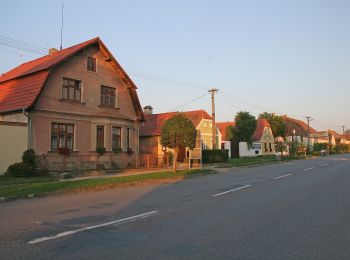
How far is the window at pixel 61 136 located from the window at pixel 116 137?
3.90 meters

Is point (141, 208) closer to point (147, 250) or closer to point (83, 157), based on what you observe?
point (147, 250)

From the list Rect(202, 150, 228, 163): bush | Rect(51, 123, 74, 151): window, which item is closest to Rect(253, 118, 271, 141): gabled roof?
Rect(202, 150, 228, 163): bush

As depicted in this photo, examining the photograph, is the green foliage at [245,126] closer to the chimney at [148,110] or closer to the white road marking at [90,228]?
the chimney at [148,110]

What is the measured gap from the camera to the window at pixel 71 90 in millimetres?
25125

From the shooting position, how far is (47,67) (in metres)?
22.9

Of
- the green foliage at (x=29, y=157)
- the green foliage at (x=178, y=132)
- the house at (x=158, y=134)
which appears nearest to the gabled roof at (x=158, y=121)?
the house at (x=158, y=134)

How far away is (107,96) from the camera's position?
1119 inches

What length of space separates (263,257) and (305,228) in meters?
2.44

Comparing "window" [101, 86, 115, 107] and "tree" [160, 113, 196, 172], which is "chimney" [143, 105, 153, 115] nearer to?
"window" [101, 86, 115, 107]

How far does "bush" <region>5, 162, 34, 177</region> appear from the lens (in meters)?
20.2

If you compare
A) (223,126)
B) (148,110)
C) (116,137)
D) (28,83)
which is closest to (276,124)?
(223,126)

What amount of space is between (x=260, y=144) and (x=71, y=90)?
4309 centimetres

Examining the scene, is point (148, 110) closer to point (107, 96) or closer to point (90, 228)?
point (107, 96)

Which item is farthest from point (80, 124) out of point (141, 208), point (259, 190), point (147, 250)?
point (147, 250)
